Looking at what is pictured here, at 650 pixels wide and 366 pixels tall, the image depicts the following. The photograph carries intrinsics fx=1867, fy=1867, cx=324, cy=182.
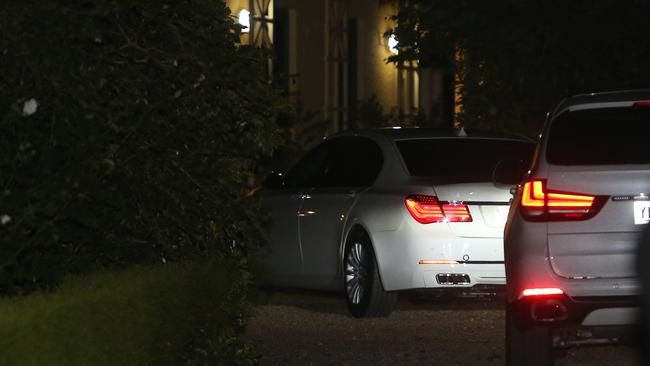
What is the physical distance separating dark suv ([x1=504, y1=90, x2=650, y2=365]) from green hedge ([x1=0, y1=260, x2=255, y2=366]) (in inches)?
60.1

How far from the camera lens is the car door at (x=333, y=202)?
1439cm

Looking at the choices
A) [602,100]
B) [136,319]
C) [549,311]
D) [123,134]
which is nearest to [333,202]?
[602,100]

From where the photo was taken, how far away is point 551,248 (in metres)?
9.80

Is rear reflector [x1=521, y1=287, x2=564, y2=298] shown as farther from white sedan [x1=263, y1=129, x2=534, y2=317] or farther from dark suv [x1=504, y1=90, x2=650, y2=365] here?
white sedan [x1=263, y1=129, x2=534, y2=317]

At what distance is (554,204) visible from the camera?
988 cm

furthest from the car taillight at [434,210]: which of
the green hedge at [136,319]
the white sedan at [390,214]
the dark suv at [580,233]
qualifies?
the green hedge at [136,319]

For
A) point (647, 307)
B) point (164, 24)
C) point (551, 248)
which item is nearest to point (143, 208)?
point (164, 24)

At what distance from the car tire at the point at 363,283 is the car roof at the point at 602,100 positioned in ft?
12.0

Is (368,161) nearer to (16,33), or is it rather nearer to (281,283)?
(281,283)

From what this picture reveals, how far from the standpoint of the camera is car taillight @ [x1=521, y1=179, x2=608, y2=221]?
385 inches

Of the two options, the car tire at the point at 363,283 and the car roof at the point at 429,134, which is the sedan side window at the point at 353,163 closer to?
the car roof at the point at 429,134

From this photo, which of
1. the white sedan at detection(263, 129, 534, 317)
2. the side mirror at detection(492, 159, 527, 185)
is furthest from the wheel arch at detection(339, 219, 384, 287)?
the side mirror at detection(492, 159, 527, 185)

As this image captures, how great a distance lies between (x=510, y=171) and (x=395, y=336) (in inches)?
79.8

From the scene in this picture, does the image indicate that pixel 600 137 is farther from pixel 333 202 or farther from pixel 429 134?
pixel 333 202
